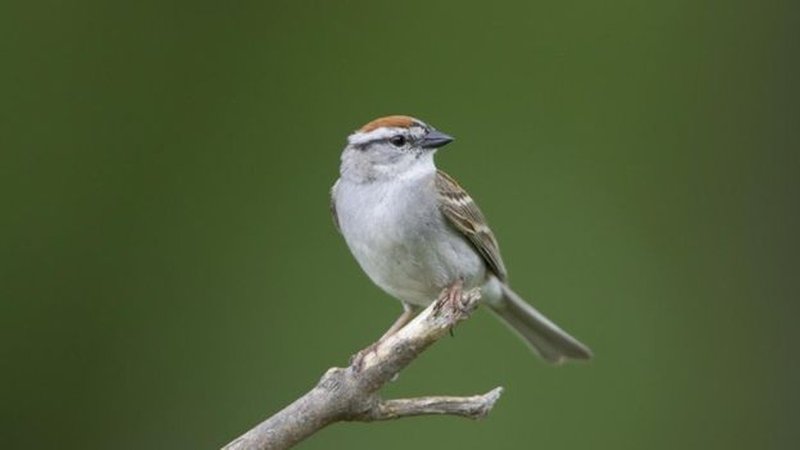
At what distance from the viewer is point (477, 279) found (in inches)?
164

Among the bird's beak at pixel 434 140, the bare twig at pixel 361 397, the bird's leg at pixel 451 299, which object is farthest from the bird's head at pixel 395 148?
the bare twig at pixel 361 397

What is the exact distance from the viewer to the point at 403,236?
390cm

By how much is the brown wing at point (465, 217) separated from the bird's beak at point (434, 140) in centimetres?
9

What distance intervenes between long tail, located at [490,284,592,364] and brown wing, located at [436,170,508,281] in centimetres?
28

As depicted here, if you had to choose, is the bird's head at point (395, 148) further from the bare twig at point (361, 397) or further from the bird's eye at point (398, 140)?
the bare twig at point (361, 397)

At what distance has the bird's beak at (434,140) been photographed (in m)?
4.02

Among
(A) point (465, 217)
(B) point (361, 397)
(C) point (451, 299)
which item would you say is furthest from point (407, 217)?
(B) point (361, 397)

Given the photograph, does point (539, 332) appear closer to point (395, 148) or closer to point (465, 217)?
point (465, 217)

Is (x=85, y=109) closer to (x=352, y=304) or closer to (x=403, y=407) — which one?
(x=352, y=304)

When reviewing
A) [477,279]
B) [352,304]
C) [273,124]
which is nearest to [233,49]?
[273,124]

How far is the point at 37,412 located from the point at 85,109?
1.09 metres

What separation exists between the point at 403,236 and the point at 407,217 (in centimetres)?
5

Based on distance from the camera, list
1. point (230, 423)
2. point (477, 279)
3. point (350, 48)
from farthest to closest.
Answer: point (350, 48) → point (230, 423) → point (477, 279)

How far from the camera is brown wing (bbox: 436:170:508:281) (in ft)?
13.2
